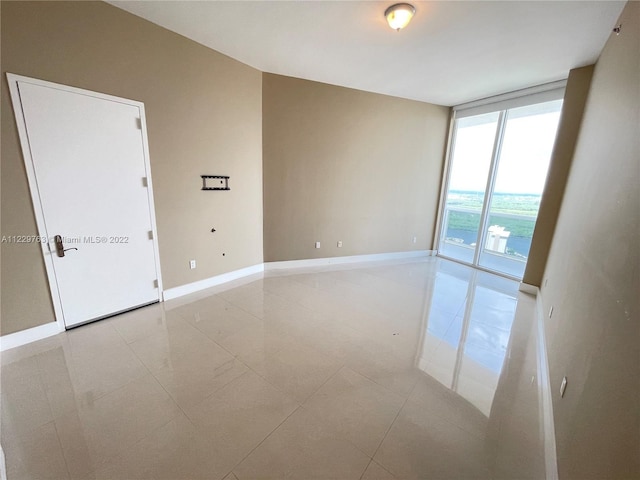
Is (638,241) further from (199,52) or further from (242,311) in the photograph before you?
(199,52)

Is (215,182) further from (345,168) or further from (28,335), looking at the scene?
(28,335)

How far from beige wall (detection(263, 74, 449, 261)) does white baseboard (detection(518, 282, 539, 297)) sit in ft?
6.91

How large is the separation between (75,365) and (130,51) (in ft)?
9.91

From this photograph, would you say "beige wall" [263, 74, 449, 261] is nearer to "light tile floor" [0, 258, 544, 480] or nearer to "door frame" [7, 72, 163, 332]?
"door frame" [7, 72, 163, 332]

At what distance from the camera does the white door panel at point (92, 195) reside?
2.24 metres

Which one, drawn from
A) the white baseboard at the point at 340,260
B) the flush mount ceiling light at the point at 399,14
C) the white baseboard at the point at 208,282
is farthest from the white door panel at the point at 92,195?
the flush mount ceiling light at the point at 399,14

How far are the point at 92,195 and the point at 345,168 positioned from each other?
3.58 metres

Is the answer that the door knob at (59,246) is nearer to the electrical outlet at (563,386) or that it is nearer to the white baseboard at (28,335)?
the white baseboard at (28,335)

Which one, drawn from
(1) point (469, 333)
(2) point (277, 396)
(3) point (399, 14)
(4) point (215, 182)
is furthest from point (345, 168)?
(2) point (277, 396)

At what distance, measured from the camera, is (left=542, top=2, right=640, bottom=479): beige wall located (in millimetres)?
948

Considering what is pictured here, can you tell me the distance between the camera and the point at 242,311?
119 inches

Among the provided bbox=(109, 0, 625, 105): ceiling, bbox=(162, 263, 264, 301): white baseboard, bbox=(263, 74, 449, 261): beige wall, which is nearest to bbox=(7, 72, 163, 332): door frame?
bbox=(109, 0, 625, 105): ceiling

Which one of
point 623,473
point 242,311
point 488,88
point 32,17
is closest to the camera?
point 623,473

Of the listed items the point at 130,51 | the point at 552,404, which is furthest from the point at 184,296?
the point at 552,404
